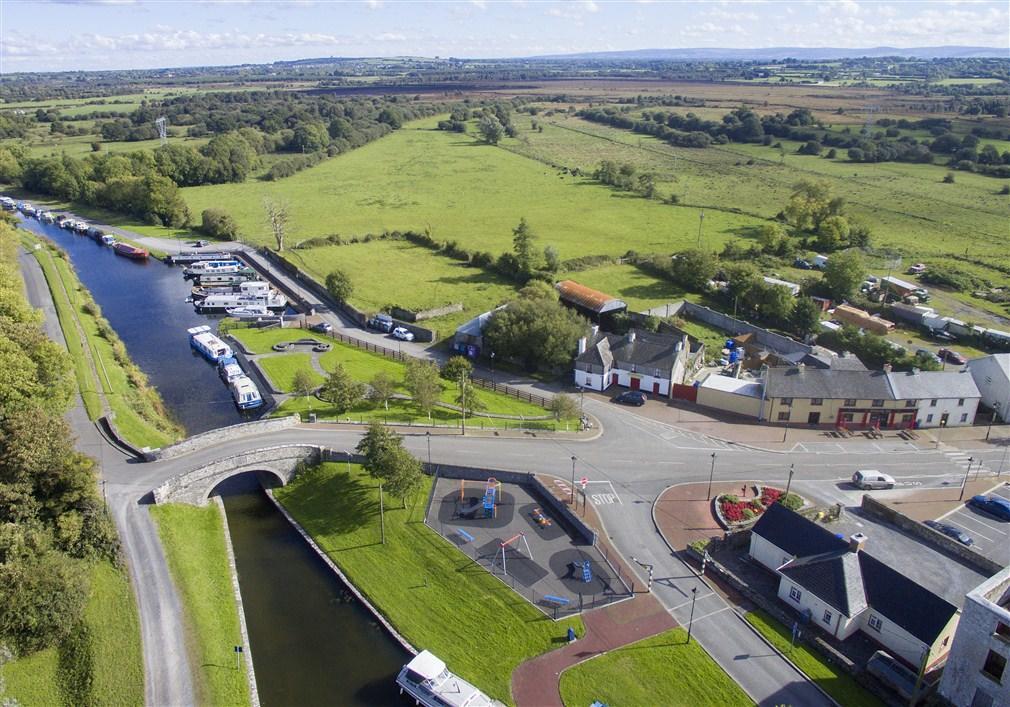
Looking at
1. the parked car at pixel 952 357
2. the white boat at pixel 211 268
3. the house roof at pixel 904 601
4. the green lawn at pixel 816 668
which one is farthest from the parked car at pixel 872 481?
the white boat at pixel 211 268

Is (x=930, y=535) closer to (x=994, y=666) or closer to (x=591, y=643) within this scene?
(x=994, y=666)

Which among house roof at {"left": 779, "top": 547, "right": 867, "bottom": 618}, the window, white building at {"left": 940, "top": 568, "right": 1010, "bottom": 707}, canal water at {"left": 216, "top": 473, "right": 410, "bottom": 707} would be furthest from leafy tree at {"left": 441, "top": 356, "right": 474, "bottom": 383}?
the window

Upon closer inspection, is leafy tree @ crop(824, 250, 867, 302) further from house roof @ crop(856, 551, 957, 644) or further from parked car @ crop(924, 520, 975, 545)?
house roof @ crop(856, 551, 957, 644)

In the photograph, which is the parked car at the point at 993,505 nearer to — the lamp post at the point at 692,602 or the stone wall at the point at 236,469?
the lamp post at the point at 692,602

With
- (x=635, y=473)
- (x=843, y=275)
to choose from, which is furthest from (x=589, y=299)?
(x=635, y=473)

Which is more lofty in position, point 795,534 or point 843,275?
point 843,275

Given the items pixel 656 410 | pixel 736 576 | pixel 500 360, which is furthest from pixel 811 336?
pixel 736 576
